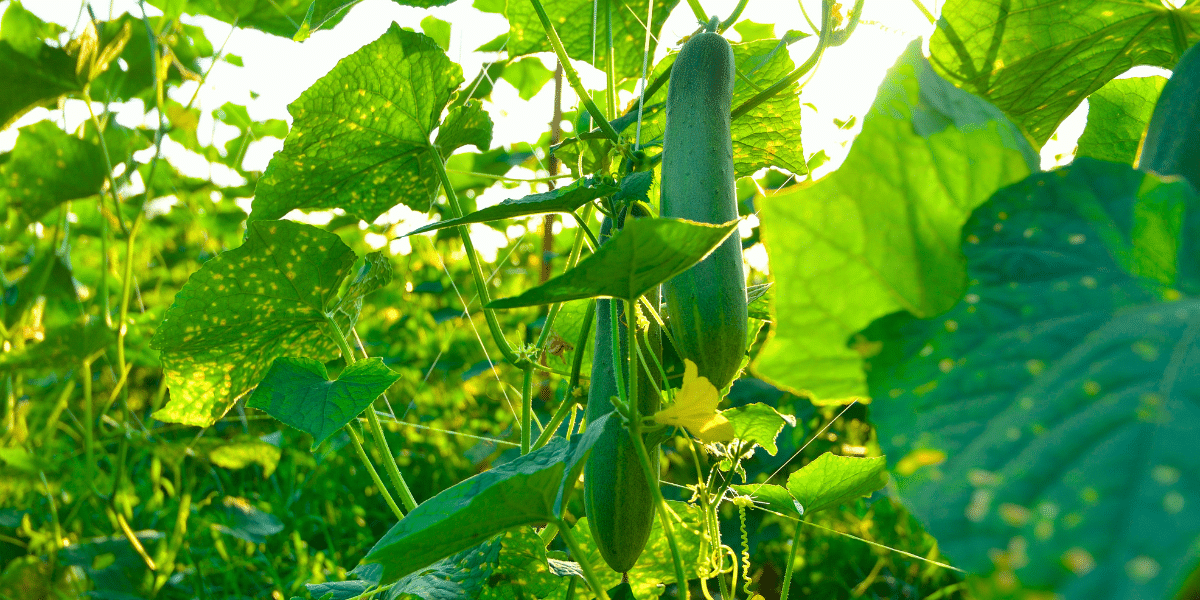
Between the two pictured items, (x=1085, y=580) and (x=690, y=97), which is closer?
(x=1085, y=580)

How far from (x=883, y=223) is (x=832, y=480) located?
41 centimetres

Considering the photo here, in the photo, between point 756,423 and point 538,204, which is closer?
point 538,204

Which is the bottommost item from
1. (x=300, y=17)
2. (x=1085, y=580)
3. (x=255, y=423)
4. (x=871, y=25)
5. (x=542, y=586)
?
(x=255, y=423)

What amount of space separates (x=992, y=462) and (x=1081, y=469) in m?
0.02

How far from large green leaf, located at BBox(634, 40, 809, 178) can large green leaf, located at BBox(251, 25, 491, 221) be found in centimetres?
20

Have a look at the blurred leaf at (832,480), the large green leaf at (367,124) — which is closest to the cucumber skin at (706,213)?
the blurred leaf at (832,480)

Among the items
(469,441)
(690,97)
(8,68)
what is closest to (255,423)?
(469,441)

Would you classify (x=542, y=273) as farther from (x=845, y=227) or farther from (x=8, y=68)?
(x=845, y=227)

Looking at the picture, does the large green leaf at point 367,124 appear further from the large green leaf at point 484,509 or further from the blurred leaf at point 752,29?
the blurred leaf at point 752,29

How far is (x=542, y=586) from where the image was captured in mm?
648

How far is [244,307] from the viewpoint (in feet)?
2.33

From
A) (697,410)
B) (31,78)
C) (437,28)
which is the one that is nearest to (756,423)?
(697,410)

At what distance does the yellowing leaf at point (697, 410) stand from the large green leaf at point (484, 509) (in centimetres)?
4

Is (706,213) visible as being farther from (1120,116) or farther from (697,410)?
(1120,116)
